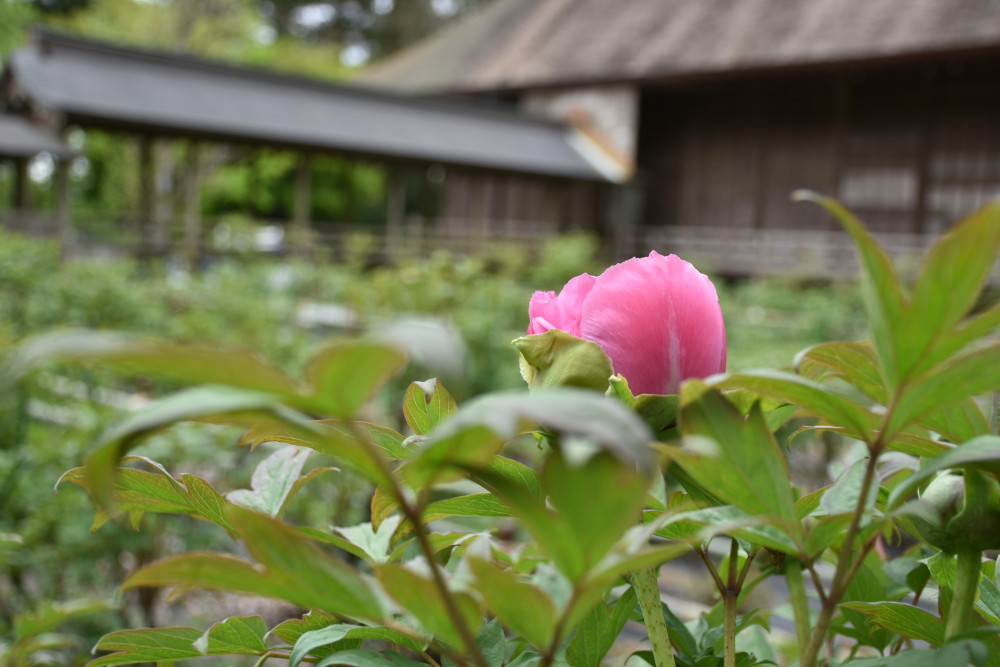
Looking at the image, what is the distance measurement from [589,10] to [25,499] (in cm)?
1437

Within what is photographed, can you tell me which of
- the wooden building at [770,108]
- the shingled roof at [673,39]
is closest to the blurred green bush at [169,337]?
the wooden building at [770,108]

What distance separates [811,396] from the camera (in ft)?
1.15

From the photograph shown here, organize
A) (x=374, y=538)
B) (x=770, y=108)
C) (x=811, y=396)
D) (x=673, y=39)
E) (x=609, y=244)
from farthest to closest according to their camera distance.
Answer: (x=609, y=244), (x=673, y=39), (x=770, y=108), (x=374, y=538), (x=811, y=396)

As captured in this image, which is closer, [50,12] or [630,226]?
[630,226]

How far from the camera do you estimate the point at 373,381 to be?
268 millimetres

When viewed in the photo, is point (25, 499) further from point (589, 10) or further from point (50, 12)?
point (50, 12)

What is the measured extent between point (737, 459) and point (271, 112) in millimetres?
12509

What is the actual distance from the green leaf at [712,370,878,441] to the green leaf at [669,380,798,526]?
0.01 meters

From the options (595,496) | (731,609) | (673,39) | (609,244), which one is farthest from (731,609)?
(609,244)

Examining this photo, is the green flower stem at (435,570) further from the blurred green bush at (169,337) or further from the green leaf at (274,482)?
the green leaf at (274,482)

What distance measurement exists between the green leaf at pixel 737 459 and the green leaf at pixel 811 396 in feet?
0.03

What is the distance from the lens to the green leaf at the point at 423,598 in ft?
1.03

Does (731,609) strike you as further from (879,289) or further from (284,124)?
(284,124)

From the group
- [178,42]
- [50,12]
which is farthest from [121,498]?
[50,12]
